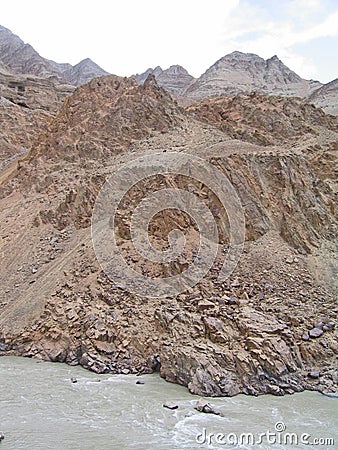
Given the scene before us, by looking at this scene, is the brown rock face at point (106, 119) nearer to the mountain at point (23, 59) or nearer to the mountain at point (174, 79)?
the mountain at point (23, 59)

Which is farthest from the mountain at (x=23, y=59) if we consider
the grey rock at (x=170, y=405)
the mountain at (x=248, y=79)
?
the grey rock at (x=170, y=405)

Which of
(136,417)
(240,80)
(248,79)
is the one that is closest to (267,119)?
(136,417)

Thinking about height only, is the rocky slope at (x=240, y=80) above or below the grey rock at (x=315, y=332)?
above

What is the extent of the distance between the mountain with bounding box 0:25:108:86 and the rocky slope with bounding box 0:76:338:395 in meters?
40.9

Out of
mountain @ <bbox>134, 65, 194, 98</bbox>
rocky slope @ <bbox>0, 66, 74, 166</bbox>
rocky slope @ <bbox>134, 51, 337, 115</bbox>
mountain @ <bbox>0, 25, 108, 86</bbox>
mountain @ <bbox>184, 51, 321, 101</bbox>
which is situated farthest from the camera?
mountain @ <bbox>134, 65, 194, 98</bbox>

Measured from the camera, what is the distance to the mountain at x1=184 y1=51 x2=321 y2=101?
61688mm

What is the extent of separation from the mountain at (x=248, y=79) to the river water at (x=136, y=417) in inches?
1907

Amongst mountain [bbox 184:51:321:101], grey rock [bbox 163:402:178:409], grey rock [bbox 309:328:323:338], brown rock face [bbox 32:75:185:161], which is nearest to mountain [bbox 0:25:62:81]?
mountain [bbox 184:51:321:101]

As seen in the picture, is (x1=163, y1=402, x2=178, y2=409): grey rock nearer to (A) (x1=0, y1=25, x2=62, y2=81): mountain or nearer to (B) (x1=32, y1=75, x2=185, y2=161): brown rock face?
(B) (x1=32, y1=75, x2=185, y2=161): brown rock face

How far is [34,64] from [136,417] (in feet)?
235

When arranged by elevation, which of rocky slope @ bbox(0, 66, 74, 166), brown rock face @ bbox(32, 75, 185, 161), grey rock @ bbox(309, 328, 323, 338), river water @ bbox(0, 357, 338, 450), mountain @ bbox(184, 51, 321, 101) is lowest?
river water @ bbox(0, 357, 338, 450)

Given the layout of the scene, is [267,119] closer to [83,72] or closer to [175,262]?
[175,262]

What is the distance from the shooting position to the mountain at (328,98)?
4092 cm

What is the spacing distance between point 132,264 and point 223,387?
6107mm
